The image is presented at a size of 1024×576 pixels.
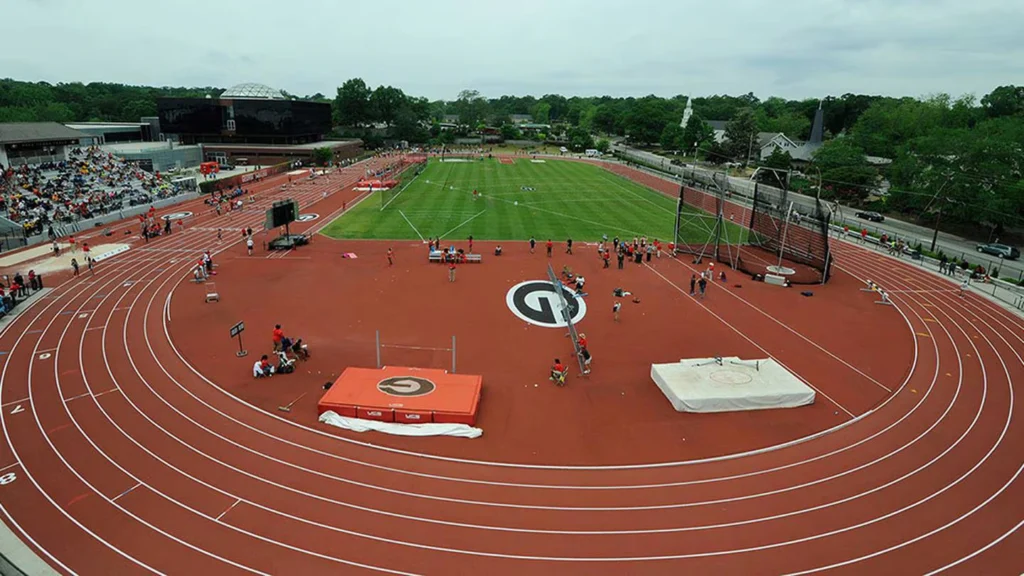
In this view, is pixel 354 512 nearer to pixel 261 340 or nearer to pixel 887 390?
pixel 261 340

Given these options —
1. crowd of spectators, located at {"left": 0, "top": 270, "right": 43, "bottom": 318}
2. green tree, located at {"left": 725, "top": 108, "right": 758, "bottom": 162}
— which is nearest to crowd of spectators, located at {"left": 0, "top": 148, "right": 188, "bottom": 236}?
crowd of spectators, located at {"left": 0, "top": 270, "right": 43, "bottom": 318}

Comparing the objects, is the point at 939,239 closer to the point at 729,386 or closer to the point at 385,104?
the point at 729,386

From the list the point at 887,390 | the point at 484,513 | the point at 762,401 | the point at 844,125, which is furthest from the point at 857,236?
the point at 844,125

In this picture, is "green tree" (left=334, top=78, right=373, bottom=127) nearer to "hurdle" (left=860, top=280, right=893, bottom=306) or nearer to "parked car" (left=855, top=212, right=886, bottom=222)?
"parked car" (left=855, top=212, right=886, bottom=222)

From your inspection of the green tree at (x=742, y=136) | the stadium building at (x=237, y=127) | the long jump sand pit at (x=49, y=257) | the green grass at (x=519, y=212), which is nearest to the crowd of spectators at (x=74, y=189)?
the long jump sand pit at (x=49, y=257)

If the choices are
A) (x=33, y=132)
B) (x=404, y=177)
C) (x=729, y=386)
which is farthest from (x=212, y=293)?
(x=404, y=177)

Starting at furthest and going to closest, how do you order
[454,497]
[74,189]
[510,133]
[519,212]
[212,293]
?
1. [510,133]
2. [519,212]
3. [74,189]
4. [212,293]
5. [454,497]

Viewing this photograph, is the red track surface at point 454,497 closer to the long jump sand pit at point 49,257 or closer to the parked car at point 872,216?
the long jump sand pit at point 49,257
